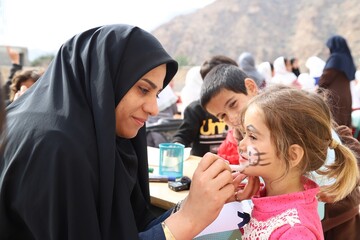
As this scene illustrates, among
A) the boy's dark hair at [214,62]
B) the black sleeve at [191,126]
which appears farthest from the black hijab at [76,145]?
the boy's dark hair at [214,62]

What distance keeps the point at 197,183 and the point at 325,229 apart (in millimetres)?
755

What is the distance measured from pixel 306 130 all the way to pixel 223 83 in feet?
3.19

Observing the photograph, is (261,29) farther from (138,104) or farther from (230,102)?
(138,104)

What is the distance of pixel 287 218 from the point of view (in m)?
1.25

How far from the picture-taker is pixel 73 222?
1.22 metres

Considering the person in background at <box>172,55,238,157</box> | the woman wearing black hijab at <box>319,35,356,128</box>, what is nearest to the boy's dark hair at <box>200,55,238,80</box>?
the person in background at <box>172,55,238,157</box>

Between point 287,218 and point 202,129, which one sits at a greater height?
point 287,218

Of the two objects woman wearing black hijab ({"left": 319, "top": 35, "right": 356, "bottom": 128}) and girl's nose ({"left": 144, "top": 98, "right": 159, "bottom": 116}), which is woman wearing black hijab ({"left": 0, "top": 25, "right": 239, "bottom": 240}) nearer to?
girl's nose ({"left": 144, "top": 98, "right": 159, "bottom": 116})

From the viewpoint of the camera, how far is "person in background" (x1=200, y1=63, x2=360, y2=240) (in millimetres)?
1763

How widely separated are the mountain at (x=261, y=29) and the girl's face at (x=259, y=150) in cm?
2942

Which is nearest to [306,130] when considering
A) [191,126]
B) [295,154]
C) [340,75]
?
[295,154]

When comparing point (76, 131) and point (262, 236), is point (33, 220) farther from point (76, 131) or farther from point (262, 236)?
point (262, 236)

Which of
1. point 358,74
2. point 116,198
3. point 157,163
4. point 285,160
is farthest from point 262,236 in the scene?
point 358,74

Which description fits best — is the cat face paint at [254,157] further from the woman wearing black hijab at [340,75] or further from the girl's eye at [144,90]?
the woman wearing black hijab at [340,75]
